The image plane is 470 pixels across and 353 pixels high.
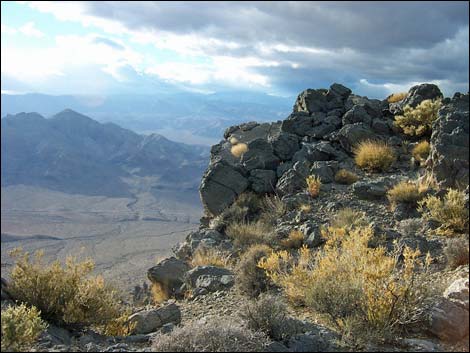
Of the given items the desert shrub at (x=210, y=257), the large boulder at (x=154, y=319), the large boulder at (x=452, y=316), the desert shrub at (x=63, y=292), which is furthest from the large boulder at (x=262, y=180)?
the large boulder at (x=452, y=316)

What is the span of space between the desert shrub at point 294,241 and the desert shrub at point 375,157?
5035 mm

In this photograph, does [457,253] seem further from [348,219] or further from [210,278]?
[210,278]

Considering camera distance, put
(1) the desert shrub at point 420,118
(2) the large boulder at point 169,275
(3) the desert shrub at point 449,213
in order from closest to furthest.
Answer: (3) the desert shrub at point 449,213 < (2) the large boulder at point 169,275 < (1) the desert shrub at point 420,118

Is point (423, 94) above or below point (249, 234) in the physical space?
above

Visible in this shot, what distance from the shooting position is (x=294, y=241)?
39.3ft

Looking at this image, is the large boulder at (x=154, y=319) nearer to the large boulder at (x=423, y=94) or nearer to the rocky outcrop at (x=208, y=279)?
the rocky outcrop at (x=208, y=279)

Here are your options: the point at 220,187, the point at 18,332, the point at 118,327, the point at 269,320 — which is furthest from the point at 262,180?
the point at 18,332

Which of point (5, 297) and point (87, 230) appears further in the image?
point (87, 230)

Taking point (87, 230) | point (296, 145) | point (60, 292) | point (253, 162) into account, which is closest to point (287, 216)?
point (253, 162)

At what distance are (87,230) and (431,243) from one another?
13927cm

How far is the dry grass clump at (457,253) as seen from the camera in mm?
8156

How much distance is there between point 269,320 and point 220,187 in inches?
442

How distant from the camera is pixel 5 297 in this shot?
21.1 feet

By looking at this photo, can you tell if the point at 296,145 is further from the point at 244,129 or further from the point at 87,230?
the point at 87,230
